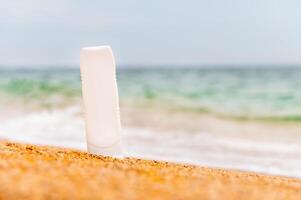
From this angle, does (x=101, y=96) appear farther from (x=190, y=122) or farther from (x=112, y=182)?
(x=190, y=122)

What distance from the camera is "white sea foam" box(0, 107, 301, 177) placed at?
10.5 m

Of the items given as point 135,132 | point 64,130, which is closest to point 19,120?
point 64,130

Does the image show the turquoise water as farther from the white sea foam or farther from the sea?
the white sea foam

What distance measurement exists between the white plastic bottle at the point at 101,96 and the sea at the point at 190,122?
156 inches

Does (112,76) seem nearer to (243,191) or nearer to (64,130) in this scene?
(243,191)

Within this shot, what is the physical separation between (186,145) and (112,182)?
26.1 ft

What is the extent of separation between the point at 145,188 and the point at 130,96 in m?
18.2

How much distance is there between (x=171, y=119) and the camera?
53.8 ft

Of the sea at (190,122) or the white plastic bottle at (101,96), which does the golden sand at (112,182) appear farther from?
the sea at (190,122)

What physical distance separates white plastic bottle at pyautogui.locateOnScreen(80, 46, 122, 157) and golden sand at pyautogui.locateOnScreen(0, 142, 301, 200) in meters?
0.75

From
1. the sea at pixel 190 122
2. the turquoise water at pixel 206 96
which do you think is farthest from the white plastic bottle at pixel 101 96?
the turquoise water at pixel 206 96

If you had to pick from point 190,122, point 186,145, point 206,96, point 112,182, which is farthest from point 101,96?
point 206,96

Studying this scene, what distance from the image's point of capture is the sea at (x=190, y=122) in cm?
1125

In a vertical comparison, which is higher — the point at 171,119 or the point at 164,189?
the point at 164,189
